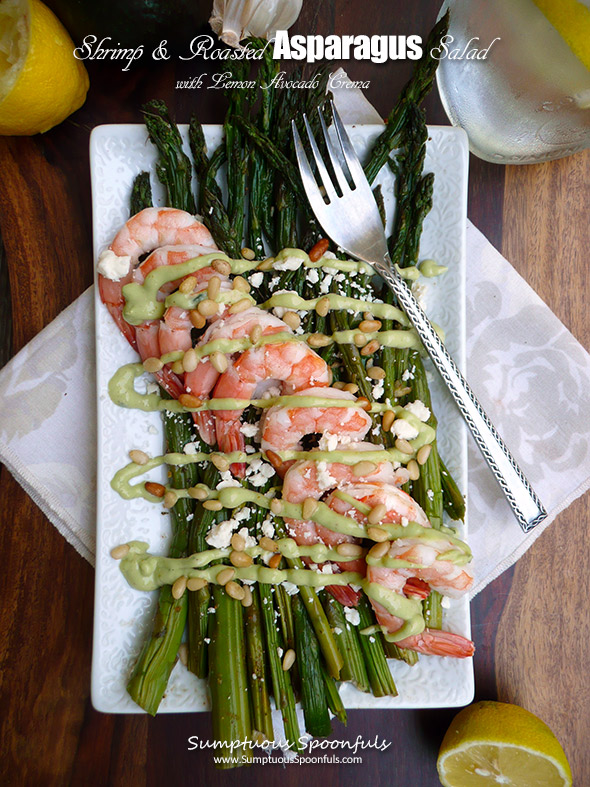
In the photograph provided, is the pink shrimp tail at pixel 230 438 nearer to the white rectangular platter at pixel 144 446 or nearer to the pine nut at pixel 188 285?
the white rectangular platter at pixel 144 446

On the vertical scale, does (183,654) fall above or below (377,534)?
below

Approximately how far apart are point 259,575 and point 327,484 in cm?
44

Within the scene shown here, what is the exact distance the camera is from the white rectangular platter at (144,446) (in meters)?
2.39

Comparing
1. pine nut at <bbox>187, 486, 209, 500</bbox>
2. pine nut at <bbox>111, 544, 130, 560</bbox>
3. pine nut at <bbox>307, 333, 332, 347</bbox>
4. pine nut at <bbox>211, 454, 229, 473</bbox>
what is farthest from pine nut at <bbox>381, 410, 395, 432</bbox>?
pine nut at <bbox>111, 544, 130, 560</bbox>

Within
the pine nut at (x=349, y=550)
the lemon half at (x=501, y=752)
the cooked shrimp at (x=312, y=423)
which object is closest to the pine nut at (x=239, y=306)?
the cooked shrimp at (x=312, y=423)

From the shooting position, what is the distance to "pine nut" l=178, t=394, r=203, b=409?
227 cm

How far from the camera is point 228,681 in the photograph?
7.45 ft

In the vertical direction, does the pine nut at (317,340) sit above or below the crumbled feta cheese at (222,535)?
above

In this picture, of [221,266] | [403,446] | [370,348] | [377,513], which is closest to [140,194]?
[221,266]

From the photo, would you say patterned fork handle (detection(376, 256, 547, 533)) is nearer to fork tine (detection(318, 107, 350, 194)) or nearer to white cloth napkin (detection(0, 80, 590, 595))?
white cloth napkin (detection(0, 80, 590, 595))

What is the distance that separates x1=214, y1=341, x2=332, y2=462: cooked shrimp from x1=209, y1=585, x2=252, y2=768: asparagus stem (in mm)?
720

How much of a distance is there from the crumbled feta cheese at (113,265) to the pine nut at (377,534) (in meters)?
1.32

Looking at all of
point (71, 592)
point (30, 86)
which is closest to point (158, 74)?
point (30, 86)

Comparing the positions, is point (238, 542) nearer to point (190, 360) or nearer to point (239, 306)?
point (190, 360)
